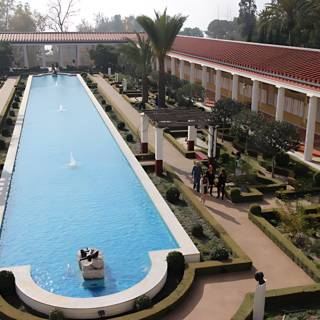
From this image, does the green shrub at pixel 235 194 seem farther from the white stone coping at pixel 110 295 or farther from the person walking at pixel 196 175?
the white stone coping at pixel 110 295

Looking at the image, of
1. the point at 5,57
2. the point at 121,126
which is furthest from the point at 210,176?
the point at 5,57

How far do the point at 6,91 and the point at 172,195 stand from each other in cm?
2723

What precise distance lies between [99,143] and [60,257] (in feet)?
38.5

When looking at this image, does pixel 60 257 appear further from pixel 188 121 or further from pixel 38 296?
pixel 188 121

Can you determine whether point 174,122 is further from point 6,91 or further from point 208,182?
point 6,91

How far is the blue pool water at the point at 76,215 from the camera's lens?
38.2 feet

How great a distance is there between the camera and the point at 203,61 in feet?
106

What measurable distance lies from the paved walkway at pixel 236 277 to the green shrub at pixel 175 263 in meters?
0.52

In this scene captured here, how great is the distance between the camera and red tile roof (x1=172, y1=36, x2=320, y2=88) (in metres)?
20.4

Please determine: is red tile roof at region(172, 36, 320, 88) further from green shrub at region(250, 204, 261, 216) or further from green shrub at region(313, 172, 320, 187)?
green shrub at region(250, 204, 261, 216)

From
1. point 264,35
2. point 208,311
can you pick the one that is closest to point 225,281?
point 208,311

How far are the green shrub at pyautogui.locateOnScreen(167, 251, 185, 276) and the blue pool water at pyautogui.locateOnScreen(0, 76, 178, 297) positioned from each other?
662mm

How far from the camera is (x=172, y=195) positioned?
51.7ft

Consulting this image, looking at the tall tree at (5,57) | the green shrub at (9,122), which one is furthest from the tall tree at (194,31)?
the green shrub at (9,122)
